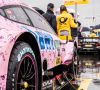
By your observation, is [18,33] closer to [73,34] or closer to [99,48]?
[73,34]

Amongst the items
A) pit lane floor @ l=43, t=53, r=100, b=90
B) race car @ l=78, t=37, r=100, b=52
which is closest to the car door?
pit lane floor @ l=43, t=53, r=100, b=90

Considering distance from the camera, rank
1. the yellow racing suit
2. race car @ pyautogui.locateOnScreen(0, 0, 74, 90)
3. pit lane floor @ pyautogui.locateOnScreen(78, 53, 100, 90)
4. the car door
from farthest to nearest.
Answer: the yellow racing suit → pit lane floor @ pyautogui.locateOnScreen(78, 53, 100, 90) → the car door → race car @ pyautogui.locateOnScreen(0, 0, 74, 90)

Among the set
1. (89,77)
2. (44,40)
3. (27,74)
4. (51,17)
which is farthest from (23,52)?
(89,77)

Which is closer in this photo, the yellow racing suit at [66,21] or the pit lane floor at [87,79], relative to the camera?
the pit lane floor at [87,79]

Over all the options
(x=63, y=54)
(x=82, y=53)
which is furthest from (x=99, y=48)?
(x=63, y=54)

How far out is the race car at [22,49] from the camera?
4.47 m

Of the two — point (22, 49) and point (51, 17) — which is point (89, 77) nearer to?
point (51, 17)

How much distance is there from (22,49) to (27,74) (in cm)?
52

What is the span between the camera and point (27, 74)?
527 centimetres

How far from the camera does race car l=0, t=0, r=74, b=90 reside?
447cm

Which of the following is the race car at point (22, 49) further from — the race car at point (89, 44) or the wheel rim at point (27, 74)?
the race car at point (89, 44)

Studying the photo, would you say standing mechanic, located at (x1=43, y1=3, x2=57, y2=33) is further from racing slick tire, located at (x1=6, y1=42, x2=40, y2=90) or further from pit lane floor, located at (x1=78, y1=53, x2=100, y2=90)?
racing slick tire, located at (x1=6, y1=42, x2=40, y2=90)

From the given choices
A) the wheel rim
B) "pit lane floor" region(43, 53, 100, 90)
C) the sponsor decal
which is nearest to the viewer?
the sponsor decal

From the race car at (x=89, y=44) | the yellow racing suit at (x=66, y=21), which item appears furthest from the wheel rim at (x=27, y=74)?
the race car at (x=89, y=44)
